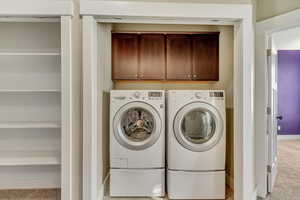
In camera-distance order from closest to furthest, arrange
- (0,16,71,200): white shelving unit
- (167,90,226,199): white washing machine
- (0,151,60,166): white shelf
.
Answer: (0,151,60,166): white shelf, (0,16,71,200): white shelving unit, (167,90,226,199): white washing machine

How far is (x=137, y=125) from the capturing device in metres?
2.96

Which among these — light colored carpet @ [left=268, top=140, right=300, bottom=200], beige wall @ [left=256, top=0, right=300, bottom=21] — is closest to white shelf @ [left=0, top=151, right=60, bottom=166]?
light colored carpet @ [left=268, top=140, right=300, bottom=200]

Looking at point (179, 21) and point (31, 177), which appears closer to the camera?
point (179, 21)

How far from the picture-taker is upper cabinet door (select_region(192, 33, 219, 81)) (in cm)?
344

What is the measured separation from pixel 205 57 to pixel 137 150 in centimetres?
164

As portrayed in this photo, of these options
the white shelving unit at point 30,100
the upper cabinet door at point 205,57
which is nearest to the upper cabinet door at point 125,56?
the upper cabinet door at point 205,57

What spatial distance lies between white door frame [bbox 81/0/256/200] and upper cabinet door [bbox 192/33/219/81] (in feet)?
3.48

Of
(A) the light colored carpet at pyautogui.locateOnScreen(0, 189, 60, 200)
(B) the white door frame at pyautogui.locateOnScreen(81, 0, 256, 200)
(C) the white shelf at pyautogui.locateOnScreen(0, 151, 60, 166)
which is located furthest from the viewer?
(A) the light colored carpet at pyautogui.locateOnScreen(0, 189, 60, 200)

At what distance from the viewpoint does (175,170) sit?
2781 mm

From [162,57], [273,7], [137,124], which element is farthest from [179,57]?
[273,7]

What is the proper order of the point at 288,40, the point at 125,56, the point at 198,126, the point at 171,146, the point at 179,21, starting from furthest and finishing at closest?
1. the point at 288,40
2. the point at 125,56
3. the point at 198,126
4. the point at 171,146
5. the point at 179,21

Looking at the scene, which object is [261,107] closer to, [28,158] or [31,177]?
[28,158]

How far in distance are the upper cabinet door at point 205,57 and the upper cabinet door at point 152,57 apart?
1.51 ft

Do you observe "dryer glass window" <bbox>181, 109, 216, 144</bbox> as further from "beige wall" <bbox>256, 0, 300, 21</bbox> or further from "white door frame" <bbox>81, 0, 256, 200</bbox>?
"beige wall" <bbox>256, 0, 300, 21</bbox>
